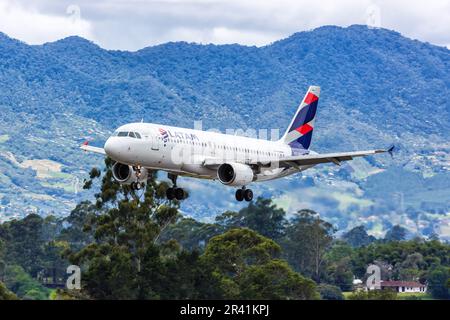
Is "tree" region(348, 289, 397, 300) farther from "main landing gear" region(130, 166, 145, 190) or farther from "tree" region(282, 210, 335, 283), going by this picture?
"tree" region(282, 210, 335, 283)

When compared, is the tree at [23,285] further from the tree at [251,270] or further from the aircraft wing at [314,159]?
the aircraft wing at [314,159]

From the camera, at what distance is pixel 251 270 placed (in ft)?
373

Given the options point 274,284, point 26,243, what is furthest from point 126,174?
point 26,243

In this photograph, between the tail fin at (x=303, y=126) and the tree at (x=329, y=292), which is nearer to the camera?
the tail fin at (x=303, y=126)

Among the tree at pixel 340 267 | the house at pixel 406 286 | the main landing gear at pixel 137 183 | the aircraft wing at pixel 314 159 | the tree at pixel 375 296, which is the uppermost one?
the tree at pixel 340 267

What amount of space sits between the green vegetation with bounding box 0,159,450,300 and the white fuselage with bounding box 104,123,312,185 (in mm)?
18967

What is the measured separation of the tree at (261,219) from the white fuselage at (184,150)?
227 ft

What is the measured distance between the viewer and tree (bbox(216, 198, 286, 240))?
158750 mm

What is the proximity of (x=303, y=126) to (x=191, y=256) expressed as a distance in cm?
1719

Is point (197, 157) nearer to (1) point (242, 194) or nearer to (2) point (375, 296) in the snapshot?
(1) point (242, 194)

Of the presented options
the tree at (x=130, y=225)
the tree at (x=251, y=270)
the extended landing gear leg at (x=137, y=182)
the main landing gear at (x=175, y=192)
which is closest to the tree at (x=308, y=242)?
the tree at (x=251, y=270)

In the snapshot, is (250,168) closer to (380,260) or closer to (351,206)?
(351,206)

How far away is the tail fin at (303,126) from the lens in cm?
9681
